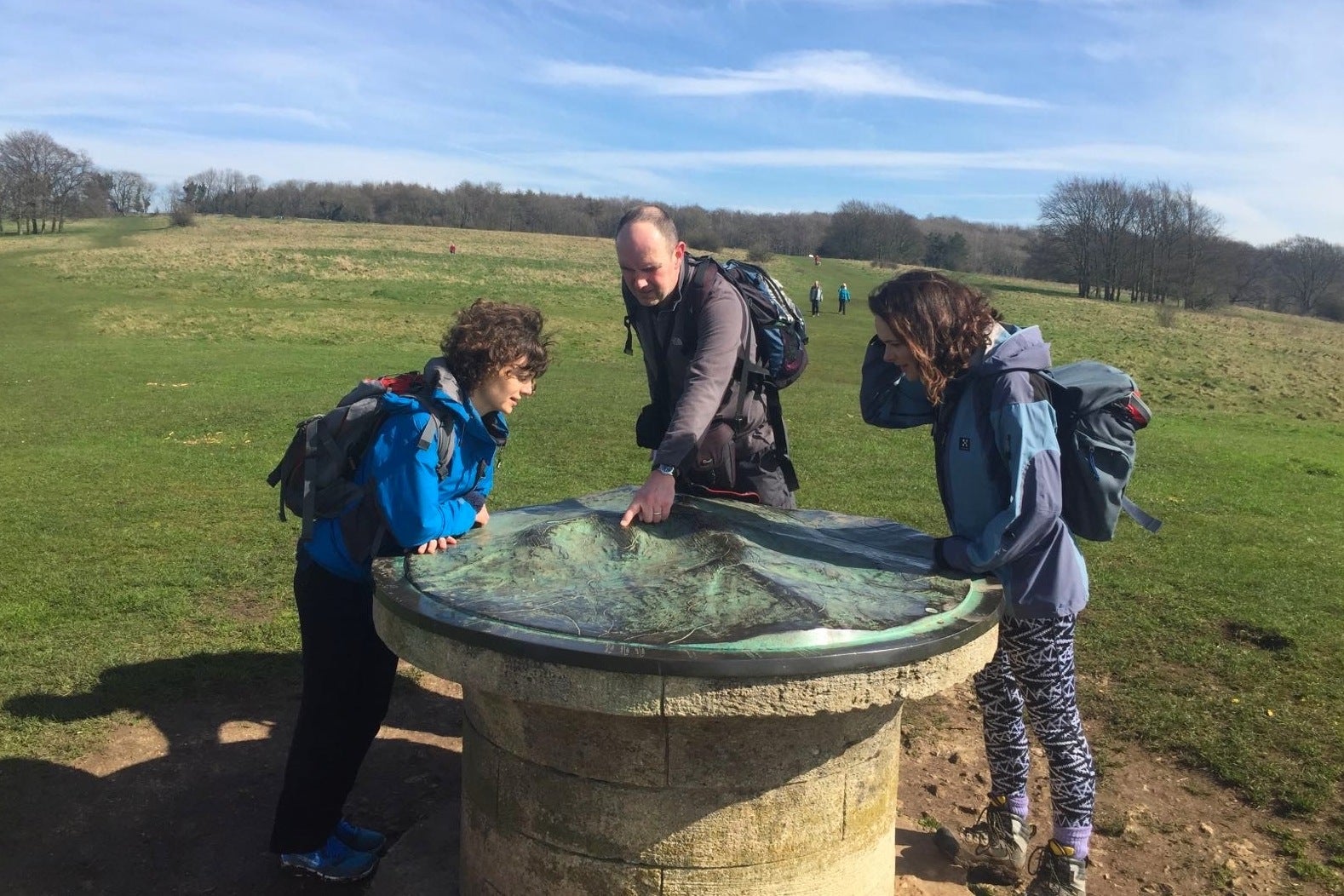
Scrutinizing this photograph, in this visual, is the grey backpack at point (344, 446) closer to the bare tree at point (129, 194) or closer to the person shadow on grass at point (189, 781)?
the person shadow on grass at point (189, 781)

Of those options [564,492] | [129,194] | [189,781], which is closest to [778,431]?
[189,781]

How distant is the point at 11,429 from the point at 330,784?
12.1 metres

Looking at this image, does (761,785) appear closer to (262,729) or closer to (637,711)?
(637,711)

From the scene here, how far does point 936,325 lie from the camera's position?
323 centimetres

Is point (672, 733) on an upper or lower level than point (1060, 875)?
upper

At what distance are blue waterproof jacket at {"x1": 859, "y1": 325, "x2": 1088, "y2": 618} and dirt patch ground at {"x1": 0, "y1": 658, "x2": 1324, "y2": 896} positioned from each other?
4.18ft

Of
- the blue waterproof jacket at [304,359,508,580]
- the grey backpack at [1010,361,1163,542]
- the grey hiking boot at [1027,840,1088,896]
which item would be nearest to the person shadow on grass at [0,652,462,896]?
the blue waterproof jacket at [304,359,508,580]

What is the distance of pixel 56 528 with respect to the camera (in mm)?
8500

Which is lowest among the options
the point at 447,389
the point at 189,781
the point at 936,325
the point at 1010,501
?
the point at 189,781

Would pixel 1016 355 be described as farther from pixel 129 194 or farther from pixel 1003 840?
pixel 129 194

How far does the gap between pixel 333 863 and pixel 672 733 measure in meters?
1.69

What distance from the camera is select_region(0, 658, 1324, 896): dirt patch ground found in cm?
384

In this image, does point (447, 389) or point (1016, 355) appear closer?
point (1016, 355)

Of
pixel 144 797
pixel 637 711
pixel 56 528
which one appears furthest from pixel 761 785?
pixel 56 528
